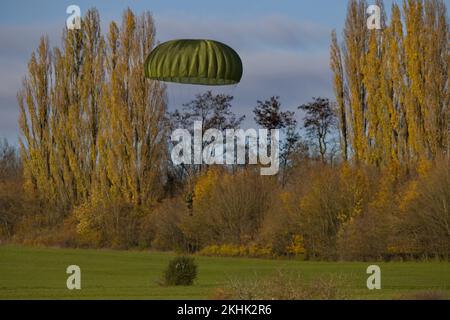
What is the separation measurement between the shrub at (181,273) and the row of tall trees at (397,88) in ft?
60.2

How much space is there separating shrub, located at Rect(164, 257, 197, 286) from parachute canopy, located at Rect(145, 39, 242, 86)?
4976 mm

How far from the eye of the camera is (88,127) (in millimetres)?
51656

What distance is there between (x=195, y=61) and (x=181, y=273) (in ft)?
18.7

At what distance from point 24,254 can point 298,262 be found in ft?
45.9

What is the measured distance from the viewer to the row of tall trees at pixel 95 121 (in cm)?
4884

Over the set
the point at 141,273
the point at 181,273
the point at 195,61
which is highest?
the point at 195,61

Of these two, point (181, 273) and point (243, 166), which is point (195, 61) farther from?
point (243, 166)

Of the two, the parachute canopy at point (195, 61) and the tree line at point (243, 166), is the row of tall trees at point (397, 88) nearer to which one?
the tree line at point (243, 166)

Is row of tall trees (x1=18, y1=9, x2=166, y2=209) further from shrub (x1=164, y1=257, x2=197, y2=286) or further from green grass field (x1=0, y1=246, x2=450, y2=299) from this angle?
shrub (x1=164, y1=257, x2=197, y2=286)

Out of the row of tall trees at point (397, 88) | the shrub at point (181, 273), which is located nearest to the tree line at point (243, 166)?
the row of tall trees at point (397, 88)

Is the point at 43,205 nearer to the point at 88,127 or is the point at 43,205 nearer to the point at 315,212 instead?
the point at 88,127

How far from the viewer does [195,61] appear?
74.7 feet

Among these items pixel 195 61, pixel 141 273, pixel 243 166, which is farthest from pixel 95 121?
pixel 195 61

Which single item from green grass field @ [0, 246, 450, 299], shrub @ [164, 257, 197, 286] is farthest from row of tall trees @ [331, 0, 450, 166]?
shrub @ [164, 257, 197, 286]
